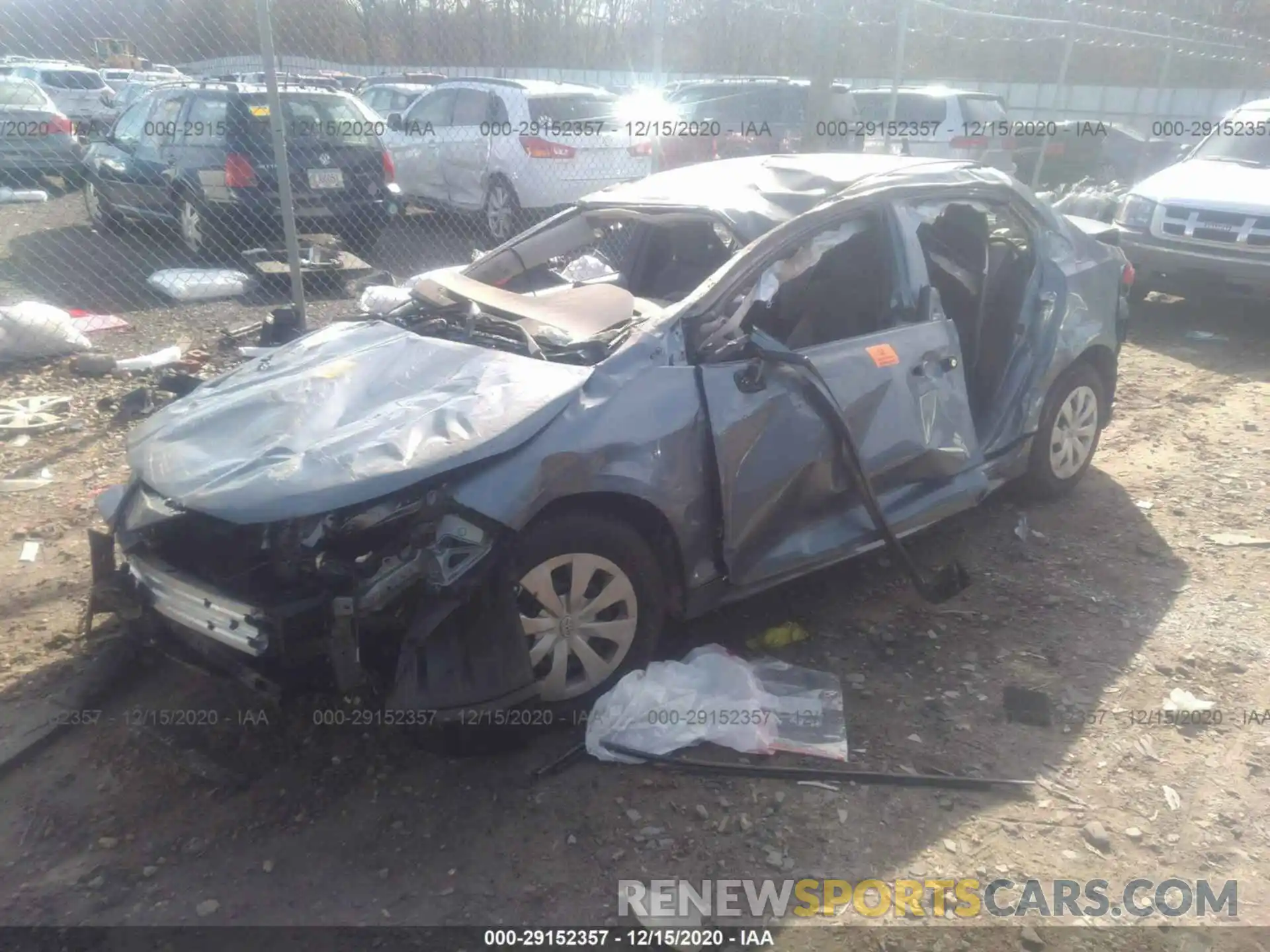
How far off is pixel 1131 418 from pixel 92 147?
10334 millimetres

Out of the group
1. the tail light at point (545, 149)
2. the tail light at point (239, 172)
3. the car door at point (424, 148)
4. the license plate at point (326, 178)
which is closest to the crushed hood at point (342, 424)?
the tail light at point (239, 172)

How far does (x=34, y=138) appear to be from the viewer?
41.2 ft

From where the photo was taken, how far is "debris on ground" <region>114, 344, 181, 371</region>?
6332mm

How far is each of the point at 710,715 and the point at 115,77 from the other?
2301 cm

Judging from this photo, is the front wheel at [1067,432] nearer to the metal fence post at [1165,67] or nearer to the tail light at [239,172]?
the tail light at [239,172]

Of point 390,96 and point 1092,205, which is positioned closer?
point 1092,205

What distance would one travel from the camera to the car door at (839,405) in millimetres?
3270

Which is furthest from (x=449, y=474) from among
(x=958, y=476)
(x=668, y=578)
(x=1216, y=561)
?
(x=1216, y=561)

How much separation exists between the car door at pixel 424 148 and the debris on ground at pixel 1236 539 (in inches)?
357

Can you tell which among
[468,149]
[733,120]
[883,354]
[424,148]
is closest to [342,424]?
[883,354]

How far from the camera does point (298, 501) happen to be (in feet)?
8.64

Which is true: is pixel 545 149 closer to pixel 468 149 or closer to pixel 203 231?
pixel 468 149

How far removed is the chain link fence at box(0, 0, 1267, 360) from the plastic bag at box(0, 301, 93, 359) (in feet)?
0.05

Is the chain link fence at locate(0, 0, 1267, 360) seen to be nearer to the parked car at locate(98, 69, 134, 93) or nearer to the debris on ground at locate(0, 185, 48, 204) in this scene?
the debris on ground at locate(0, 185, 48, 204)
